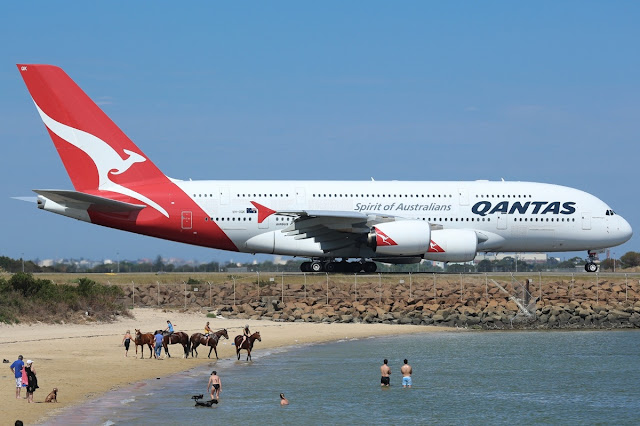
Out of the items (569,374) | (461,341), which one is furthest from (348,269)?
(569,374)

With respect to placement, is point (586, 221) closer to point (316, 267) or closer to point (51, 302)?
point (316, 267)

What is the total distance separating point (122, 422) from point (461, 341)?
22.2 metres

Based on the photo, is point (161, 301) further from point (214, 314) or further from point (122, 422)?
point (122, 422)

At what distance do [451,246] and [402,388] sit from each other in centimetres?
2042

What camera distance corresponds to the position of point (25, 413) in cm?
2280

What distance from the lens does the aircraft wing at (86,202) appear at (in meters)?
47.9

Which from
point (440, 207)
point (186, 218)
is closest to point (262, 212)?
point (186, 218)

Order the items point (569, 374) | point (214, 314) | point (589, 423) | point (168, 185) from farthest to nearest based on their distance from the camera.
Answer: point (168, 185) → point (214, 314) → point (569, 374) → point (589, 423)

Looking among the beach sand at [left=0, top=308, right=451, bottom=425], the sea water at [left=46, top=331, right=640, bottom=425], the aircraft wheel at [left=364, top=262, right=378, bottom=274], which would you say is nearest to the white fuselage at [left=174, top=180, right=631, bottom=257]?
the aircraft wheel at [left=364, top=262, right=378, bottom=274]

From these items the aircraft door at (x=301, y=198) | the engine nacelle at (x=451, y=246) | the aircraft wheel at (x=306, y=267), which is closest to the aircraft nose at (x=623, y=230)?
the engine nacelle at (x=451, y=246)

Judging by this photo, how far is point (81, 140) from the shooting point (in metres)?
51.7

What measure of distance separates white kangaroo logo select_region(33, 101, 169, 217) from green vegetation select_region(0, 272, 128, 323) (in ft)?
24.4

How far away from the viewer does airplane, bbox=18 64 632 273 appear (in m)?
49.9

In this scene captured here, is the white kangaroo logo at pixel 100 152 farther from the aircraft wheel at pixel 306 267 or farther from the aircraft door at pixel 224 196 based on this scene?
the aircraft wheel at pixel 306 267
